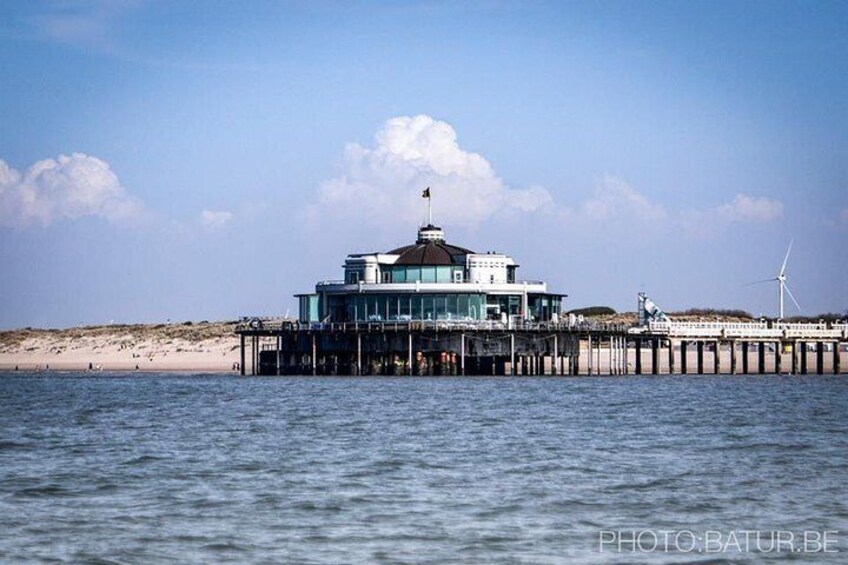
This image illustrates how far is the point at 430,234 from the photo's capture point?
11581cm

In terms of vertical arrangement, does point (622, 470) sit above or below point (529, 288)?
below

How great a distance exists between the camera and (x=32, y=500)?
124 ft

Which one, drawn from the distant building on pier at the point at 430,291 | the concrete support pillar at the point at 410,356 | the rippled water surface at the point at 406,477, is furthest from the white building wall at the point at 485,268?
the rippled water surface at the point at 406,477

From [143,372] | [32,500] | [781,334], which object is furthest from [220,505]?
[143,372]

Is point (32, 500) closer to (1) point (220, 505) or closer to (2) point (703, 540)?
(1) point (220, 505)

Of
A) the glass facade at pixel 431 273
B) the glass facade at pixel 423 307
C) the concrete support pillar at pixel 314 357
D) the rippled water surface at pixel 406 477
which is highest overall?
the glass facade at pixel 431 273

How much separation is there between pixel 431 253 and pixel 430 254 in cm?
27

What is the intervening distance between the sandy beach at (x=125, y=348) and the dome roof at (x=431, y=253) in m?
25.6

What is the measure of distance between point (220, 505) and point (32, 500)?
4.68 metres

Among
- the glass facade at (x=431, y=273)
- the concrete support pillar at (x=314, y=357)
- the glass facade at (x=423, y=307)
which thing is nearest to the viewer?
the glass facade at (x=423, y=307)

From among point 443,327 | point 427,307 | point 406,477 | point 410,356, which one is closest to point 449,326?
point 443,327

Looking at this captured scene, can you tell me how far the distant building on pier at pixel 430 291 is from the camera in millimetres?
105938

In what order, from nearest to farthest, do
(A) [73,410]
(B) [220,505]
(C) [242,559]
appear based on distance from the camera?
(C) [242,559] → (B) [220,505] → (A) [73,410]

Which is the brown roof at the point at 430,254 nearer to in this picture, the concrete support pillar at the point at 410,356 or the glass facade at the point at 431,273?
the glass facade at the point at 431,273
